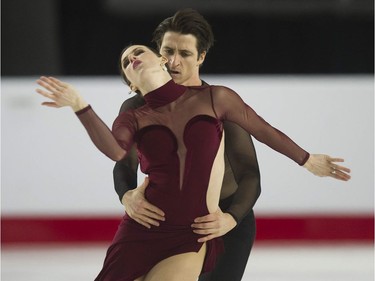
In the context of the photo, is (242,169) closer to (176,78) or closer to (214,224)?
(214,224)

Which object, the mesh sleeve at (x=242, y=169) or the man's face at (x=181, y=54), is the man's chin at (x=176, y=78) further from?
the mesh sleeve at (x=242, y=169)

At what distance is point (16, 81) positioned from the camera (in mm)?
3092

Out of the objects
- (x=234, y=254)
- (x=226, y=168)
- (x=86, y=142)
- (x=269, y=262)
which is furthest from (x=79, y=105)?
(x=269, y=262)

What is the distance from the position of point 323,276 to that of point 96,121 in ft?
5.66

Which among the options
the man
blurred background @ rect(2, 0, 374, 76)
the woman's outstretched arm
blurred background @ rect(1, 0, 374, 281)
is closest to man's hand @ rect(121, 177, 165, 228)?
the man

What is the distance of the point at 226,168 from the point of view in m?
1.59

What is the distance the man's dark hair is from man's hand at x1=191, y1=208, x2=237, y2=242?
36 centimetres

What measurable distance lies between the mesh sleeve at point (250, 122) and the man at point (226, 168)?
3 cm

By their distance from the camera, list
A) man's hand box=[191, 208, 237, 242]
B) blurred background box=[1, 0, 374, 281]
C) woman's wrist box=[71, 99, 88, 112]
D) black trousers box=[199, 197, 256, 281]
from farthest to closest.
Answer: blurred background box=[1, 0, 374, 281], black trousers box=[199, 197, 256, 281], man's hand box=[191, 208, 237, 242], woman's wrist box=[71, 99, 88, 112]

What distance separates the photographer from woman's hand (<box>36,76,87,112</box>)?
1409mm

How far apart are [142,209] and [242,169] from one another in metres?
0.25

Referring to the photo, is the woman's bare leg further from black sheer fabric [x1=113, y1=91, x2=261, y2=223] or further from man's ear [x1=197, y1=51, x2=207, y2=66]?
man's ear [x1=197, y1=51, x2=207, y2=66]

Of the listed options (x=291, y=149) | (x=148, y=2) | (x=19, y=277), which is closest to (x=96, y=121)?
(x=291, y=149)

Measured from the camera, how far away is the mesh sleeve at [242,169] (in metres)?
1.57
